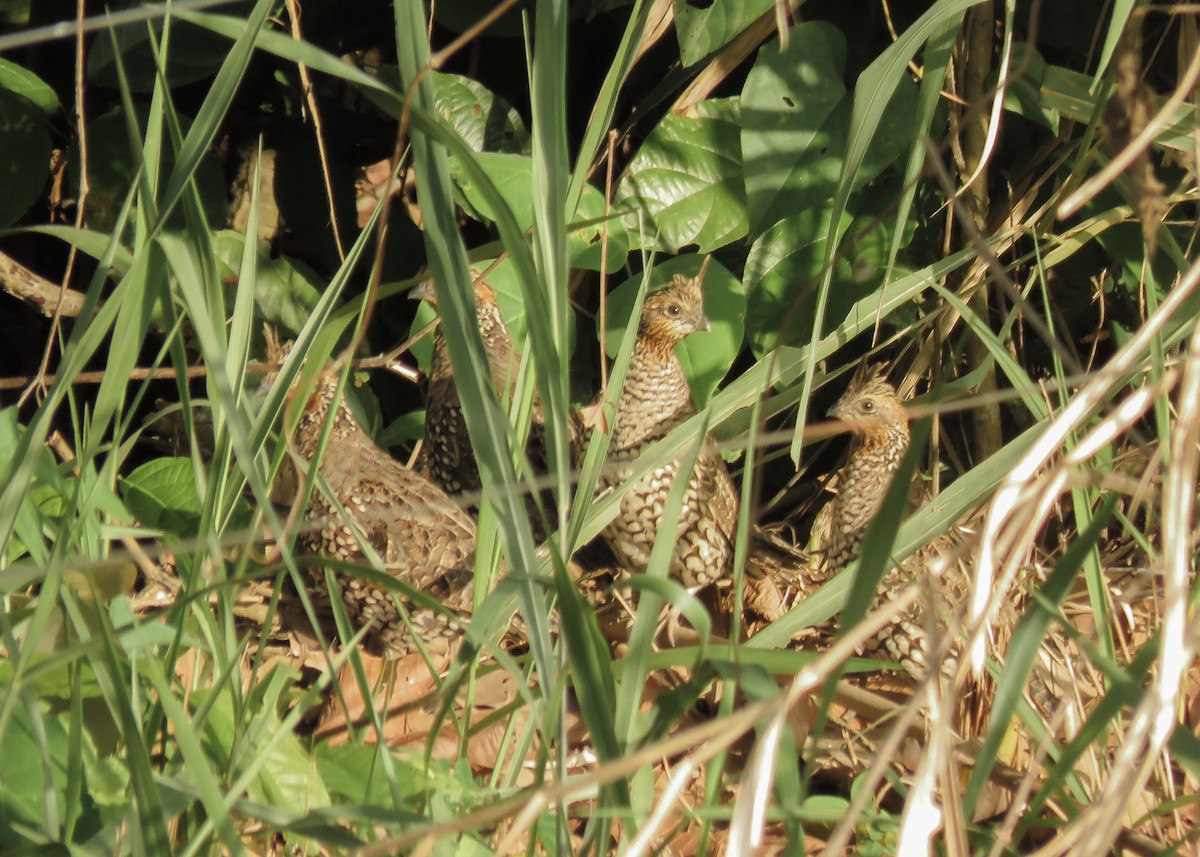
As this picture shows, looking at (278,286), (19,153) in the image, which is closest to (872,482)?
(278,286)

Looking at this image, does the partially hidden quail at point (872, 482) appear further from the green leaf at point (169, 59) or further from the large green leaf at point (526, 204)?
the green leaf at point (169, 59)

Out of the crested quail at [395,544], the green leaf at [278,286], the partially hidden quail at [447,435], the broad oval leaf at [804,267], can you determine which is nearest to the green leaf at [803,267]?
the broad oval leaf at [804,267]

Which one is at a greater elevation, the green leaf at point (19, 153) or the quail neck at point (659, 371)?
the green leaf at point (19, 153)

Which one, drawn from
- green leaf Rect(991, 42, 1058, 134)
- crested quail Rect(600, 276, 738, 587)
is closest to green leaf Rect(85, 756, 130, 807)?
crested quail Rect(600, 276, 738, 587)

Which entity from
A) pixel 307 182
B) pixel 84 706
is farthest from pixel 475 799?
pixel 307 182

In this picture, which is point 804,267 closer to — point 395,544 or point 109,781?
point 395,544

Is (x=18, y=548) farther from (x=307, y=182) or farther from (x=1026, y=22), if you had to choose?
(x=1026, y=22)
